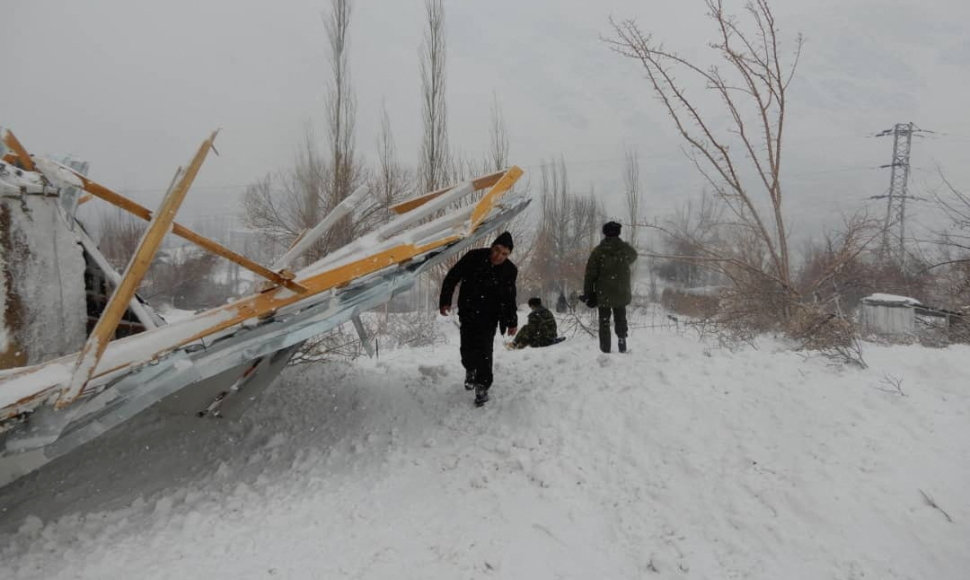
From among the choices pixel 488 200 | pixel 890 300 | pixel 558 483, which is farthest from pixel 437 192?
pixel 890 300

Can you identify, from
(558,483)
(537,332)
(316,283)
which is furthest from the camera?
(537,332)

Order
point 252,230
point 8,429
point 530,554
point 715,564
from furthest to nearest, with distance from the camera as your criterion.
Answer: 1. point 252,230
2. point 530,554
3. point 715,564
4. point 8,429

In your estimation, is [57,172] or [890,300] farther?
[890,300]

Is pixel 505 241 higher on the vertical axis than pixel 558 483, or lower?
higher

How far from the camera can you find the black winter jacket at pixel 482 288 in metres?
4.65

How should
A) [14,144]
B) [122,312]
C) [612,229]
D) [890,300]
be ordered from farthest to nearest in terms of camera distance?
[890,300], [612,229], [14,144], [122,312]

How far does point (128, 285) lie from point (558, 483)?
8.87 ft

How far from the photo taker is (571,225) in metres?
30.8

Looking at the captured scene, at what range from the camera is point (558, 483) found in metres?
3.43

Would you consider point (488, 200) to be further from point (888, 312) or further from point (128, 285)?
point (888, 312)

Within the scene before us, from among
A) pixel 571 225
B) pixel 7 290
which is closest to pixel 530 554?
pixel 7 290

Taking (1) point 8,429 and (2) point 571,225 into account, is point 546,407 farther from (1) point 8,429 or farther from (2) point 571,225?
(2) point 571,225

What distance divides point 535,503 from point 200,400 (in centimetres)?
278

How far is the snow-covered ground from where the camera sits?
267 cm
